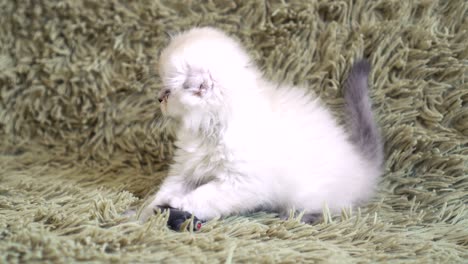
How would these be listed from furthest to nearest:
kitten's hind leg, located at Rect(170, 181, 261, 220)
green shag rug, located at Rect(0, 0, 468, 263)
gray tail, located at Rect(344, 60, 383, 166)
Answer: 1. gray tail, located at Rect(344, 60, 383, 166)
2. kitten's hind leg, located at Rect(170, 181, 261, 220)
3. green shag rug, located at Rect(0, 0, 468, 263)

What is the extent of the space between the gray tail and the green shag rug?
0.05 meters

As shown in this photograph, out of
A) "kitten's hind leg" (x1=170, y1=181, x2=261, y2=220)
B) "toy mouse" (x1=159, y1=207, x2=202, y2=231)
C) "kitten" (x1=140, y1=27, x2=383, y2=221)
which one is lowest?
"toy mouse" (x1=159, y1=207, x2=202, y2=231)

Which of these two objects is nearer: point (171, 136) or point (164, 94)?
point (164, 94)

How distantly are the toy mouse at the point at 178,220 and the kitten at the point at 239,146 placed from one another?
0.09 ft

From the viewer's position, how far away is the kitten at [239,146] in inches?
42.4

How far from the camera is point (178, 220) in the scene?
3.30 feet

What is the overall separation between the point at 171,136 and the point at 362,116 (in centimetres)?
57

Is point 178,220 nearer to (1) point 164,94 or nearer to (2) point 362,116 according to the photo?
(1) point 164,94

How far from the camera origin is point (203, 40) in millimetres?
1105

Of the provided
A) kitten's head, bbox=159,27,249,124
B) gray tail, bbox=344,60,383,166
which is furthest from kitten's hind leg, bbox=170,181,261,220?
gray tail, bbox=344,60,383,166

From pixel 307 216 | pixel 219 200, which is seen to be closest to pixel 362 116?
pixel 307 216

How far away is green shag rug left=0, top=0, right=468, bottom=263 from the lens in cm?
92

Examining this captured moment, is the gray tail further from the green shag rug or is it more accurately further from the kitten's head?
the kitten's head

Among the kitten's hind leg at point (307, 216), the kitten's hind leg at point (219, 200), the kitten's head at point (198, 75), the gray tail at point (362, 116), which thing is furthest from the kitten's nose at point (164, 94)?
the gray tail at point (362, 116)
